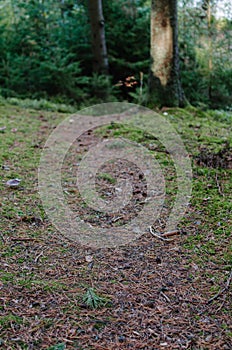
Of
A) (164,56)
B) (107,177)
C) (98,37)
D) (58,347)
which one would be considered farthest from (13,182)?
(98,37)

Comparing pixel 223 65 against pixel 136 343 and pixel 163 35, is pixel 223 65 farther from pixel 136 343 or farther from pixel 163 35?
pixel 136 343

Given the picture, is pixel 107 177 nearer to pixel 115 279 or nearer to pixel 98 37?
pixel 115 279

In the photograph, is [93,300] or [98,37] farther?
[98,37]

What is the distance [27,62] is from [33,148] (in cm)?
418

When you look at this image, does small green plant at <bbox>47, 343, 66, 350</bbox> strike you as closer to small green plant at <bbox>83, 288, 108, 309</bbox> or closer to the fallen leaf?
small green plant at <bbox>83, 288, 108, 309</bbox>

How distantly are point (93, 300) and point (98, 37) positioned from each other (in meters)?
6.68

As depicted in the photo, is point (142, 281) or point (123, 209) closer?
point (142, 281)

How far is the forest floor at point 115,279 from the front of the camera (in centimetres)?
147

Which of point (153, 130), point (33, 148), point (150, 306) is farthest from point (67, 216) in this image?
point (153, 130)

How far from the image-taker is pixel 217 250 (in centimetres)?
205

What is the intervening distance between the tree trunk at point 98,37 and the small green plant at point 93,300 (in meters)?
6.44

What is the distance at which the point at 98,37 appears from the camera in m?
7.36

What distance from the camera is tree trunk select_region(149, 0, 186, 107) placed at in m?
5.05

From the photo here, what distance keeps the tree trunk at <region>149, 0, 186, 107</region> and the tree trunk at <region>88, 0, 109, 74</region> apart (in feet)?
7.92
